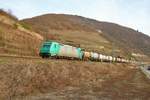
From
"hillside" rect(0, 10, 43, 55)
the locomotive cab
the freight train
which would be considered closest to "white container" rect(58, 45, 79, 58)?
the freight train

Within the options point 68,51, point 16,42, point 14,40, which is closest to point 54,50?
point 68,51

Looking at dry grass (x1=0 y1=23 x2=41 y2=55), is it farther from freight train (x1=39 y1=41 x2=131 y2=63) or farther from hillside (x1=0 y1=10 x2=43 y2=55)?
freight train (x1=39 y1=41 x2=131 y2=63)

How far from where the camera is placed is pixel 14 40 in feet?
223

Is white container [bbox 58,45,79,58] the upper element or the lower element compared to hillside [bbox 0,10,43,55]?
lower

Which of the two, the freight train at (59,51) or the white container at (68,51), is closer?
the freight train at (59,51)

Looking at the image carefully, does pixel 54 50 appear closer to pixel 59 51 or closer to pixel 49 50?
pixel 49 50

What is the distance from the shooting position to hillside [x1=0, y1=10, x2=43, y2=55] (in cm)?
6209

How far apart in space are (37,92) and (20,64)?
3144 mm

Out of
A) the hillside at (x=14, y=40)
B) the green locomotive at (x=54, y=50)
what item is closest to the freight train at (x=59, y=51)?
the green locomotive at (x=54, y=50)

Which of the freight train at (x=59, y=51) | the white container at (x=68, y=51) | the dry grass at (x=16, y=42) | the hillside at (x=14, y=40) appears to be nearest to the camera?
the freight train at (x=59, y=51)

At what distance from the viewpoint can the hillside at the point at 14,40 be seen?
204 feet

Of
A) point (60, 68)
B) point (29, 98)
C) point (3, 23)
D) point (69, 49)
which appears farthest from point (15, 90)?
point (3, 23)

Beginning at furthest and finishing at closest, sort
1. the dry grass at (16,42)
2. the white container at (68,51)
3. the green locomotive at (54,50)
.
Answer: the dry grass at (16,42), the white container at (68,51), the green locomotive at (54,50)

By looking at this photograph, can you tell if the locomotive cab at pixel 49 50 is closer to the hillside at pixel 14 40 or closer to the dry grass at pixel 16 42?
the hillside at pixel 14 40
